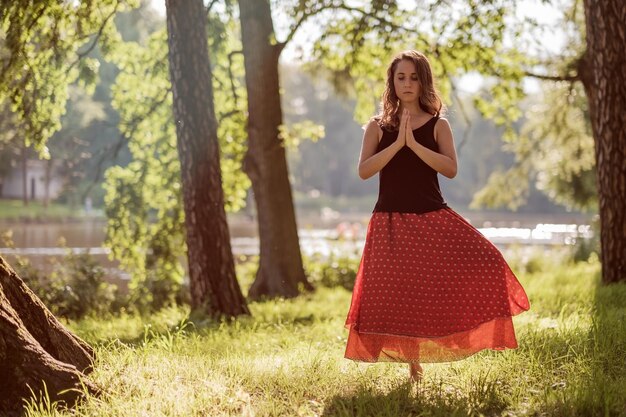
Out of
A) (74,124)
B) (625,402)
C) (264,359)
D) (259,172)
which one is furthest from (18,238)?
(625,402)

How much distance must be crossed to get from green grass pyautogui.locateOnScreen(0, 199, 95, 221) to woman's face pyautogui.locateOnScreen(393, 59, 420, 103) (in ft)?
139

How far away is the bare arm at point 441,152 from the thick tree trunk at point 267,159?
767cm

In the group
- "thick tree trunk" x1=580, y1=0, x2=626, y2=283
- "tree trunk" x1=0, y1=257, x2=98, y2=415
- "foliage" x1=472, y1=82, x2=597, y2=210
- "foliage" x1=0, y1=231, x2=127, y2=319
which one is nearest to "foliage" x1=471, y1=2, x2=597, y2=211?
"foliage" x1=472, y1=82, x2=597, y2=210

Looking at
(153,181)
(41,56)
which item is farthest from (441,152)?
(153,181)

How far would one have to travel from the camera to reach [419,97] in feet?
15.7

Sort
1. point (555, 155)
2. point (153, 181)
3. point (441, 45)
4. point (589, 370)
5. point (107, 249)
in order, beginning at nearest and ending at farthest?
1. point (589, 370)
2. point (441, 45)
3. point (153, 181)
4. point (555, 155)
5. point (107, 249)

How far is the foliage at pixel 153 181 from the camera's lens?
45.8 ft

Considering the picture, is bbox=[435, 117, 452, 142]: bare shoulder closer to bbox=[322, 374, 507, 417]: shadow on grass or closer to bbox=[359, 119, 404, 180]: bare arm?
bbox=[359, 119, 404, 180]: bare arm

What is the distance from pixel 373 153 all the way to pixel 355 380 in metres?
1.46

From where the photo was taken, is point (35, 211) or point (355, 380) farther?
point (35, 211)

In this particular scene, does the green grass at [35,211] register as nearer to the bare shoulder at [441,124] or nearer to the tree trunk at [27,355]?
the tree trunk at [27,355]

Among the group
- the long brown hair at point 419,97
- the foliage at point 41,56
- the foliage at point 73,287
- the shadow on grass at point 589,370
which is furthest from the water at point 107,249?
the long brown hair at point 419,97

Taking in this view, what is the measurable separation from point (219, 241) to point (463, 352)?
4184 millimetres

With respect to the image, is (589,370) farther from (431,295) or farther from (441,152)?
(441,152)
